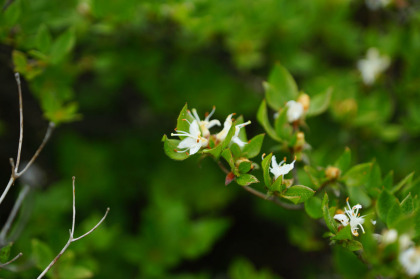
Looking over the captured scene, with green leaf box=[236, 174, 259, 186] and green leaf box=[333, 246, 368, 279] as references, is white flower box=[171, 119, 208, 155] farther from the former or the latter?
green leaf box=[333, 246, 368, 279]

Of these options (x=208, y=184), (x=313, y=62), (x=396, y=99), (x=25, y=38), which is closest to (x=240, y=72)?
(x=313, y=62)

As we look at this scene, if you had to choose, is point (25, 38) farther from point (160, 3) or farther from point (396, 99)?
point (396, 99)

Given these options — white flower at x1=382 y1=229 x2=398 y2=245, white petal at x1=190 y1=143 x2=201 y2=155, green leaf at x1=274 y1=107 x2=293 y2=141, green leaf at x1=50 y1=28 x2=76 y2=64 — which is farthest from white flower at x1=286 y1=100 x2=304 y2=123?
green leaf at x1=50 y1=28 x2=76 y2=64

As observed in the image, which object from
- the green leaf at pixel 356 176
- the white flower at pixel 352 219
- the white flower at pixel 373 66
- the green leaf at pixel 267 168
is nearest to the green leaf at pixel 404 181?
the green leaf at pixel 356 176

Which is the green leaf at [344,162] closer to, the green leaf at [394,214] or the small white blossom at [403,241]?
the green leaf at [394,214]

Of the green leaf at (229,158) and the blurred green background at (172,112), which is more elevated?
the green leaf at (229,158)

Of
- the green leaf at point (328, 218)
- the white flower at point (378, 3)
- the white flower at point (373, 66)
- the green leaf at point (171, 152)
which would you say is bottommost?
the white flower at point (373, 66)
